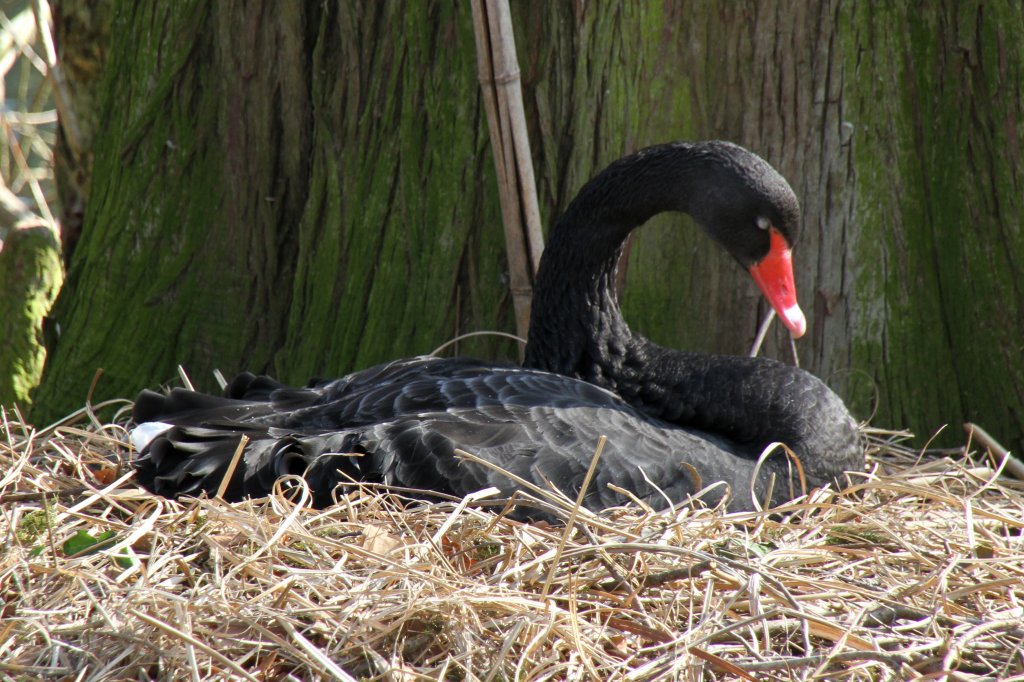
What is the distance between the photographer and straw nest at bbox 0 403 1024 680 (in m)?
2.13

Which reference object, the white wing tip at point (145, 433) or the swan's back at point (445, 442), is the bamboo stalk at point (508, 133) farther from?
the white wing tip at point (145, 433)

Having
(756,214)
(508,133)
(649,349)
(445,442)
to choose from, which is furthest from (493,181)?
(445,442)

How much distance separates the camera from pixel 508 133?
3.56m

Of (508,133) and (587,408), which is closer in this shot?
(587,408)

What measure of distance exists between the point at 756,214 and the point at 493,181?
997 mm

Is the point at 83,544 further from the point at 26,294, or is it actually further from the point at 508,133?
the point at 26,294

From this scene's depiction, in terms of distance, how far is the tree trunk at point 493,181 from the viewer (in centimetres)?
364

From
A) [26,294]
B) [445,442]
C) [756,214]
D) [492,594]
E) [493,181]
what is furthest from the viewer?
[26,294]

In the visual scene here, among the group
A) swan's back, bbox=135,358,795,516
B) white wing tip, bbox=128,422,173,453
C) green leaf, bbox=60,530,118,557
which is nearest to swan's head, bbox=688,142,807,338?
swan's back, bbox=135,358,795,516

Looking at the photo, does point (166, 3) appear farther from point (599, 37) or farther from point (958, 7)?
point (958, 7)

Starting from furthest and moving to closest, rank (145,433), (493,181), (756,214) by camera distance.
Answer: (493,181) → (756,214) → (145,433)

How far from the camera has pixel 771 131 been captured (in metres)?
3.68

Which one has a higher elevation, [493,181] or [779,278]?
[493,181]

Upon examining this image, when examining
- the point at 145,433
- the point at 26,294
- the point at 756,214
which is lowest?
the point at 145,433
